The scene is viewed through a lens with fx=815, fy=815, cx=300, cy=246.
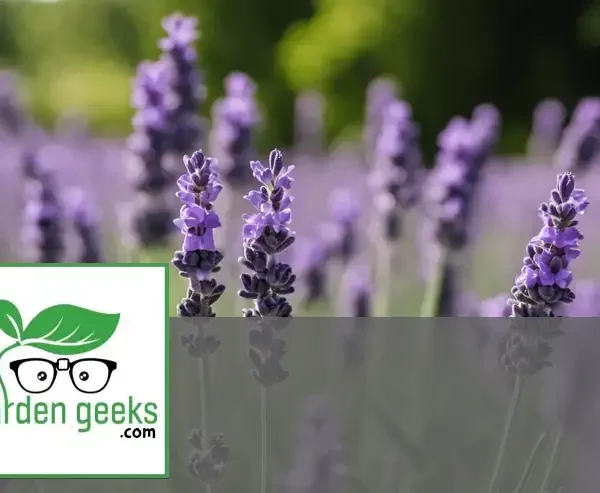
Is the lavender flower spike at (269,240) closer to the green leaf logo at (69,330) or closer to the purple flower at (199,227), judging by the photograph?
the purple flower at (199,227)

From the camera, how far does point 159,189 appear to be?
1218 mm

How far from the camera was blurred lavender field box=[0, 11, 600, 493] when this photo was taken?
2.43 feet

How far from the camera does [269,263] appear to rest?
719 millimetres

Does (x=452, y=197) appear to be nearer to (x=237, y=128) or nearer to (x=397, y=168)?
(x=397, y=168)

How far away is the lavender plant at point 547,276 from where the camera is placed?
71 cm

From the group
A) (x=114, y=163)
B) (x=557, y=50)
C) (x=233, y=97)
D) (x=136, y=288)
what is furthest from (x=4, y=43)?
(x=136, y=288)

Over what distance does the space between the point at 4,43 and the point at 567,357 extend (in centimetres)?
609

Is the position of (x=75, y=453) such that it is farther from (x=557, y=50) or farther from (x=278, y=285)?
(x=557, y=50)

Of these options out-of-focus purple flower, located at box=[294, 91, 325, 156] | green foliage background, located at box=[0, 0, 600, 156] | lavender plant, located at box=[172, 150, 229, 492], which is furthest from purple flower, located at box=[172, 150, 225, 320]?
green foliage background, located at box=[0, 0, 600, 156]

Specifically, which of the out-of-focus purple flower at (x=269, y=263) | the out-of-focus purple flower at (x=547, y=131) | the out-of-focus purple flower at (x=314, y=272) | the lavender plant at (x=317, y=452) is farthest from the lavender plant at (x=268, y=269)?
the out-of-focus purple flower at (x=547, y=131)

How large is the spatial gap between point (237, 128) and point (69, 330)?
0.51m

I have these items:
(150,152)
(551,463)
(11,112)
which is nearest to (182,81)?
(150,152)

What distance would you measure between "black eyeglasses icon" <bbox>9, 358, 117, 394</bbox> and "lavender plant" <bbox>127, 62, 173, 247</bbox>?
383 mm

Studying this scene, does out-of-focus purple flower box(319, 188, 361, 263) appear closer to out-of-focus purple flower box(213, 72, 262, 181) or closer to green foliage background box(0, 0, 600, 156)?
out-of-focus purple flower box(213, 72, 262, 181)
